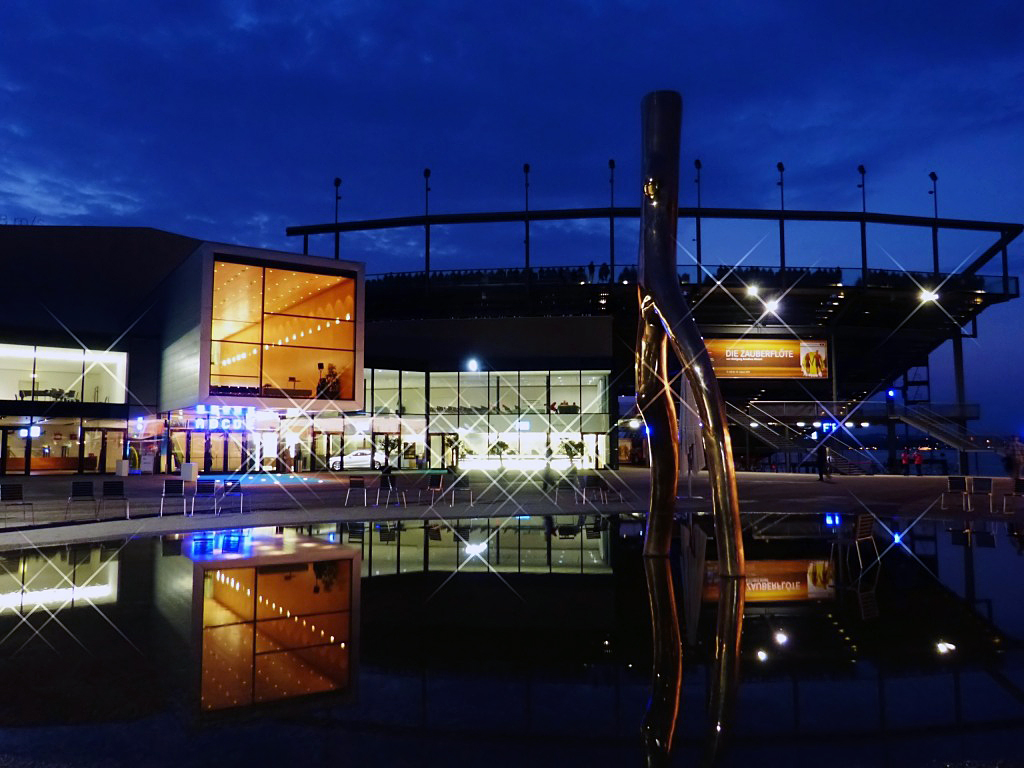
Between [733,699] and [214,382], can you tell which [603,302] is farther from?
[733,699]

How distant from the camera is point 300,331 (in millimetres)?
31453

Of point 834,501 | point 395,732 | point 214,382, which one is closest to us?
point 395,732

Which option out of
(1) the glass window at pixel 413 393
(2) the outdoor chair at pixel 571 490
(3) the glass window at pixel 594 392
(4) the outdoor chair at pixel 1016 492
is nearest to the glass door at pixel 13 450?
(1) the glass window at pixel 413 393

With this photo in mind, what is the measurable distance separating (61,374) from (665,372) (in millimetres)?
37944

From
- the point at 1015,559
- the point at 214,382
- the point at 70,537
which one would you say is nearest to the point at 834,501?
the point at 1015,559

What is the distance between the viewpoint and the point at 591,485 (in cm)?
2994

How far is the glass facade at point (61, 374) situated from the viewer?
127ft

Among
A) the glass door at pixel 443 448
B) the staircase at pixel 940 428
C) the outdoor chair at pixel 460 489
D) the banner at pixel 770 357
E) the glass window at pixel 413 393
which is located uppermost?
the banner at pixel 770 357

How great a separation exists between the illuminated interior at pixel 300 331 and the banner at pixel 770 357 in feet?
79.1

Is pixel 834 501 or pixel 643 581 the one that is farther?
pixel 834 501

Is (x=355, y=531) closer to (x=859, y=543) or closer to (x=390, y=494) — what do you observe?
(x=390, y=494)

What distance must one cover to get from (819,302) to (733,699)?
139 ft

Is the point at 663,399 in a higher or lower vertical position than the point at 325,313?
lower

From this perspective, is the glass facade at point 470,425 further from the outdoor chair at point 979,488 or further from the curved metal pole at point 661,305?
the curved metal pole at point 661,305
